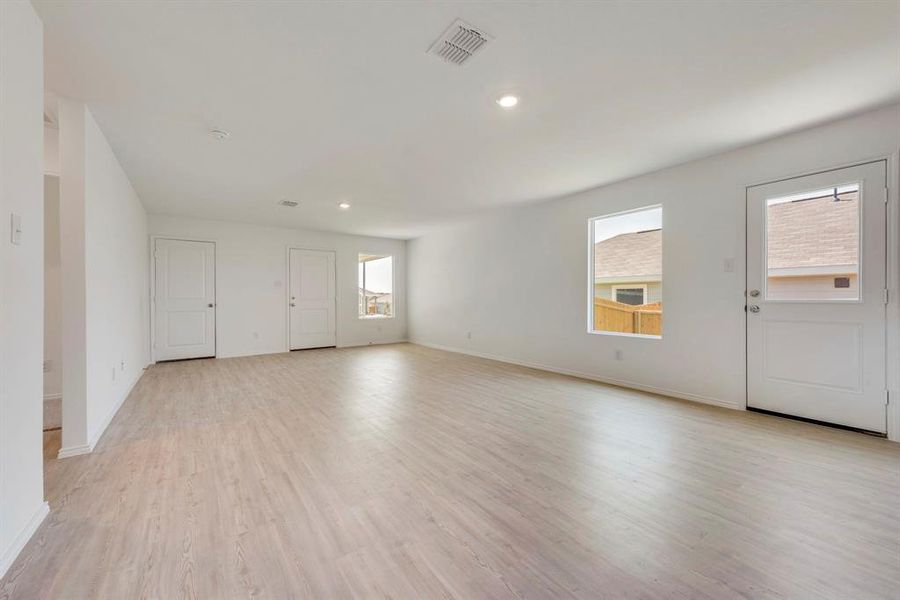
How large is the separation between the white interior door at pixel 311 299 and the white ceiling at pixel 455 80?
137 inches

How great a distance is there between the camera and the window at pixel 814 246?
9.83 ft

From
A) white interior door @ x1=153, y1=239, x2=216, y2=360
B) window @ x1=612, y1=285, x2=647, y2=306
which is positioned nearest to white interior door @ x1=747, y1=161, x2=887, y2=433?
window @ x1=612, y1=285, x2=647, y2=306

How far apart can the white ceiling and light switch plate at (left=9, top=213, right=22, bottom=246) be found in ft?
3.40

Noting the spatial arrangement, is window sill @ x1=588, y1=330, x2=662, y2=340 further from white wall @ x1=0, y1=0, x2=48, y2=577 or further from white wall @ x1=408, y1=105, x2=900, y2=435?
white wall @ x1=0, y1=0, x2=48, y2=577

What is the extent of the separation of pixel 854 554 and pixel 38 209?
13.3 ft

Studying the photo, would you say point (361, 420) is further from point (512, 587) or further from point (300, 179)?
point (300, 179)

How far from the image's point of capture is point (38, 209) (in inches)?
73.2

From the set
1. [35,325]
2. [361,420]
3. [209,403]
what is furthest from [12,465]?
[209,403]

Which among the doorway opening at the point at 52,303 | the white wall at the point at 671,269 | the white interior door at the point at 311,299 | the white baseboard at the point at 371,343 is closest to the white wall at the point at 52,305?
the doorway opening at the point at 52,303

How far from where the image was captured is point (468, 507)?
1.91 m

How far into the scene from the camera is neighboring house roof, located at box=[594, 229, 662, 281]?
4273mm

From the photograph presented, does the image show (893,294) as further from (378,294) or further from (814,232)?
(378,294)

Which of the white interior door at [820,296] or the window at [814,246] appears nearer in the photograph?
the white interior door at [820,296]

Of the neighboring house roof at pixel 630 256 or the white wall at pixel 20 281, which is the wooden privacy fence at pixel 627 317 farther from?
the white wall at pixel 20 281
